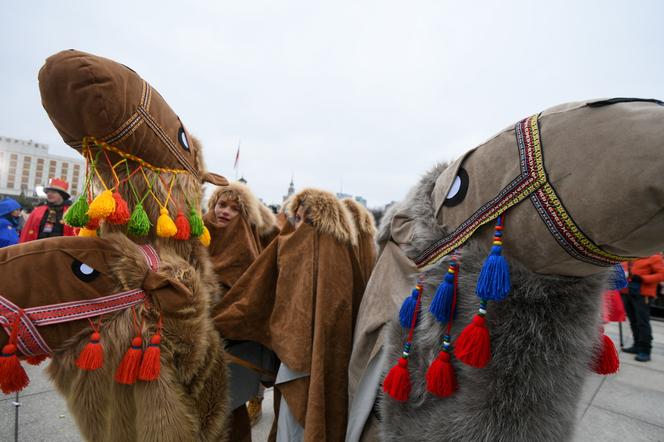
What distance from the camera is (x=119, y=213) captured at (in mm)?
1237

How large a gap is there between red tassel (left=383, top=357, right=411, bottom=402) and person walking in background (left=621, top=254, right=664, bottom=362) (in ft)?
18.5

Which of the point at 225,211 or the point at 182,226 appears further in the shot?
the point at 225,211

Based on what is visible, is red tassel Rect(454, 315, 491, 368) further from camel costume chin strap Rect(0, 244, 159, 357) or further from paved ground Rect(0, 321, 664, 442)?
paved ground Rect(0, 321, 664, 442)

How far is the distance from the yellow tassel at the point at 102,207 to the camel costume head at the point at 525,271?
42.5 inches

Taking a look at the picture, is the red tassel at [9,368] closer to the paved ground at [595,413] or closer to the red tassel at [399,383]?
the paved ground at [595,413]

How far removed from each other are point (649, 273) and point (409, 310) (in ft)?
20.0

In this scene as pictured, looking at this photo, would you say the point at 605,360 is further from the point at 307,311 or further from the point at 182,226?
the point at 182,226

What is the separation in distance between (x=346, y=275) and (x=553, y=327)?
0.84m

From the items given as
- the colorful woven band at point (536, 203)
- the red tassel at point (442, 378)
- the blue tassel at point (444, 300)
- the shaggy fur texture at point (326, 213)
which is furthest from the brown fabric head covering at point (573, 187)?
the shaggy fur texture at point (326, 213)

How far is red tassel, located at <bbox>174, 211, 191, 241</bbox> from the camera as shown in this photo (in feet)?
4.72

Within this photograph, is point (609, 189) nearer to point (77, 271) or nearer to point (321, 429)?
point (321, 429)

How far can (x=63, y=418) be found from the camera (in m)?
2.51

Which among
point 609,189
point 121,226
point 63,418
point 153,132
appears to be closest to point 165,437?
point 121,226

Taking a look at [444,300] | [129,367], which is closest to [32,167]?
[129,367]
